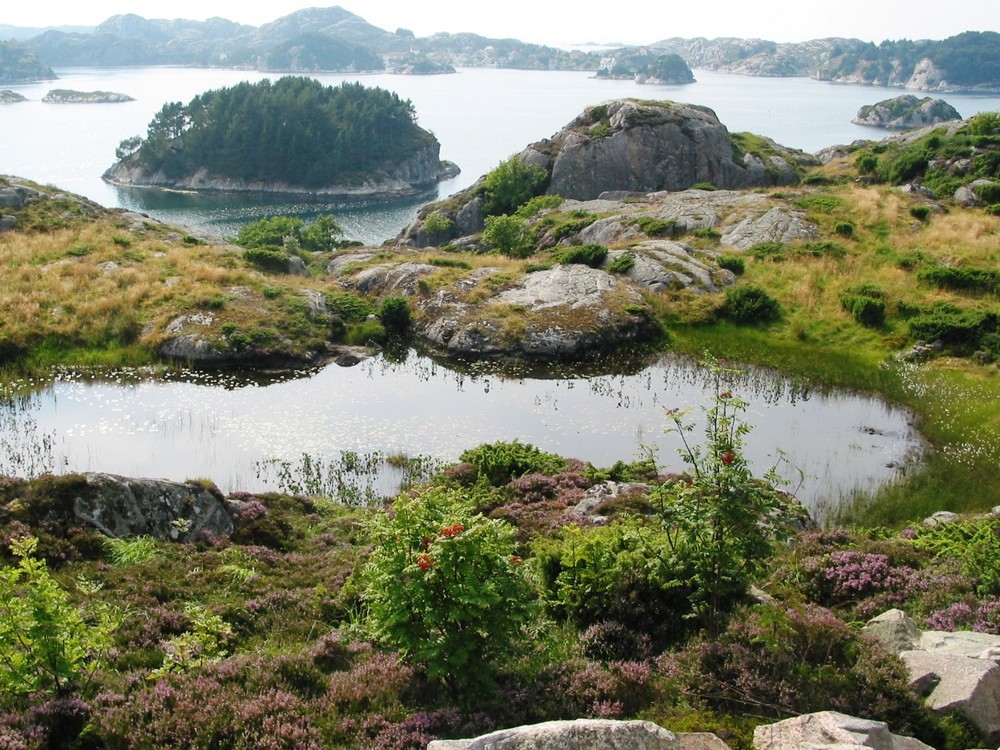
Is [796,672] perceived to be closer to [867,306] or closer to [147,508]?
[147,508]

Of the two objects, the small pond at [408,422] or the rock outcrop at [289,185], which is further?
the rock outcrop at [289,185]

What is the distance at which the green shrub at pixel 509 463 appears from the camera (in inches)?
966

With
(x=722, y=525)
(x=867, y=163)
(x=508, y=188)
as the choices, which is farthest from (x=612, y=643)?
(x=867, y=163)

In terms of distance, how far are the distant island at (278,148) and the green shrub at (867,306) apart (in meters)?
128

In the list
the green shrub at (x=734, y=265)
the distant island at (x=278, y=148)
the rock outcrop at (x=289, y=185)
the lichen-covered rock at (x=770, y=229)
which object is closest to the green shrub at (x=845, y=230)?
the lichen-covered rock at (x=770, y=229)

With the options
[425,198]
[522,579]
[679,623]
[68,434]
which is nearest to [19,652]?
[522,579]

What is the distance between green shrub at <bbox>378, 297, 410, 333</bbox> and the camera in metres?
42.2

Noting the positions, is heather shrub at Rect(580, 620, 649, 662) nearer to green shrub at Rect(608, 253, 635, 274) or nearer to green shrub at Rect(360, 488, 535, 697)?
green shrub at Rect(360, 488, 535, 697)

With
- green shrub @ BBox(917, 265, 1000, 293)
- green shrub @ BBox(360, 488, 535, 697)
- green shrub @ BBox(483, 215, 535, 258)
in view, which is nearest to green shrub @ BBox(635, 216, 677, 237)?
green shrub @ BBox(483, 215, 535, 258)

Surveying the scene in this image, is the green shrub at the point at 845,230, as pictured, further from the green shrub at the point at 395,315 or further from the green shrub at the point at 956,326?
the green shrub at the point at 395,315

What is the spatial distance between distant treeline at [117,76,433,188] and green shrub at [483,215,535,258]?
359 ft

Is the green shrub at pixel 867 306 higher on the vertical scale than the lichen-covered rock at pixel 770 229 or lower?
lower

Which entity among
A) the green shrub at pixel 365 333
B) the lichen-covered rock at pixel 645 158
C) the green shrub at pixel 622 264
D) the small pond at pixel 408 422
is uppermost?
the lichen-covered rock at pixel 645 158

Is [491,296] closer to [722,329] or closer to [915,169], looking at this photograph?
[722,329]
